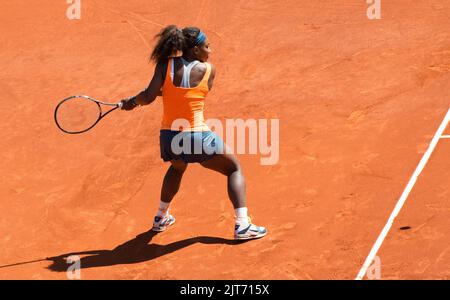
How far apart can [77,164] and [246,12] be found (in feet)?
16.0

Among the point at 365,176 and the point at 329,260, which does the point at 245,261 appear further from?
the point at 365,176

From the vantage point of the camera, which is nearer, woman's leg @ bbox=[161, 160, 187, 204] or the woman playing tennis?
the woman playing tennis

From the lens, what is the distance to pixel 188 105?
8.02 metres

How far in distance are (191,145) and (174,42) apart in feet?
3.20

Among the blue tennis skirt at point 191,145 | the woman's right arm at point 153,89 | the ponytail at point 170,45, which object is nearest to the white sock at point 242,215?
the blue tennis skirt at point 191,145

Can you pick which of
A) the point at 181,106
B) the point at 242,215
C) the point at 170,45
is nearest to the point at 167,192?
the point at 242,215

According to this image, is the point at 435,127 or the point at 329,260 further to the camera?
the point at 435,127

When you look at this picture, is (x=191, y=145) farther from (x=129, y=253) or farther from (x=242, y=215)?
(x=129, y=253)

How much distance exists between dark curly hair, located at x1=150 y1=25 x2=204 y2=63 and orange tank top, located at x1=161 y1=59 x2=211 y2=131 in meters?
0.10

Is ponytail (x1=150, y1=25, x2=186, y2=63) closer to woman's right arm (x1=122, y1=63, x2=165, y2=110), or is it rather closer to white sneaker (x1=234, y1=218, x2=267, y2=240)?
woman's right arm (x1=122, y1=63, x2=165, y2=110)

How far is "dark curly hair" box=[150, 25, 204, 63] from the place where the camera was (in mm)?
8039

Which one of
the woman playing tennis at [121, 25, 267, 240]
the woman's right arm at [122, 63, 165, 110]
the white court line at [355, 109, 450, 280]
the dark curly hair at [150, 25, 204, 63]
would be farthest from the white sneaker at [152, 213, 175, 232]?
the white court line at [355, 109, 450, 280]
